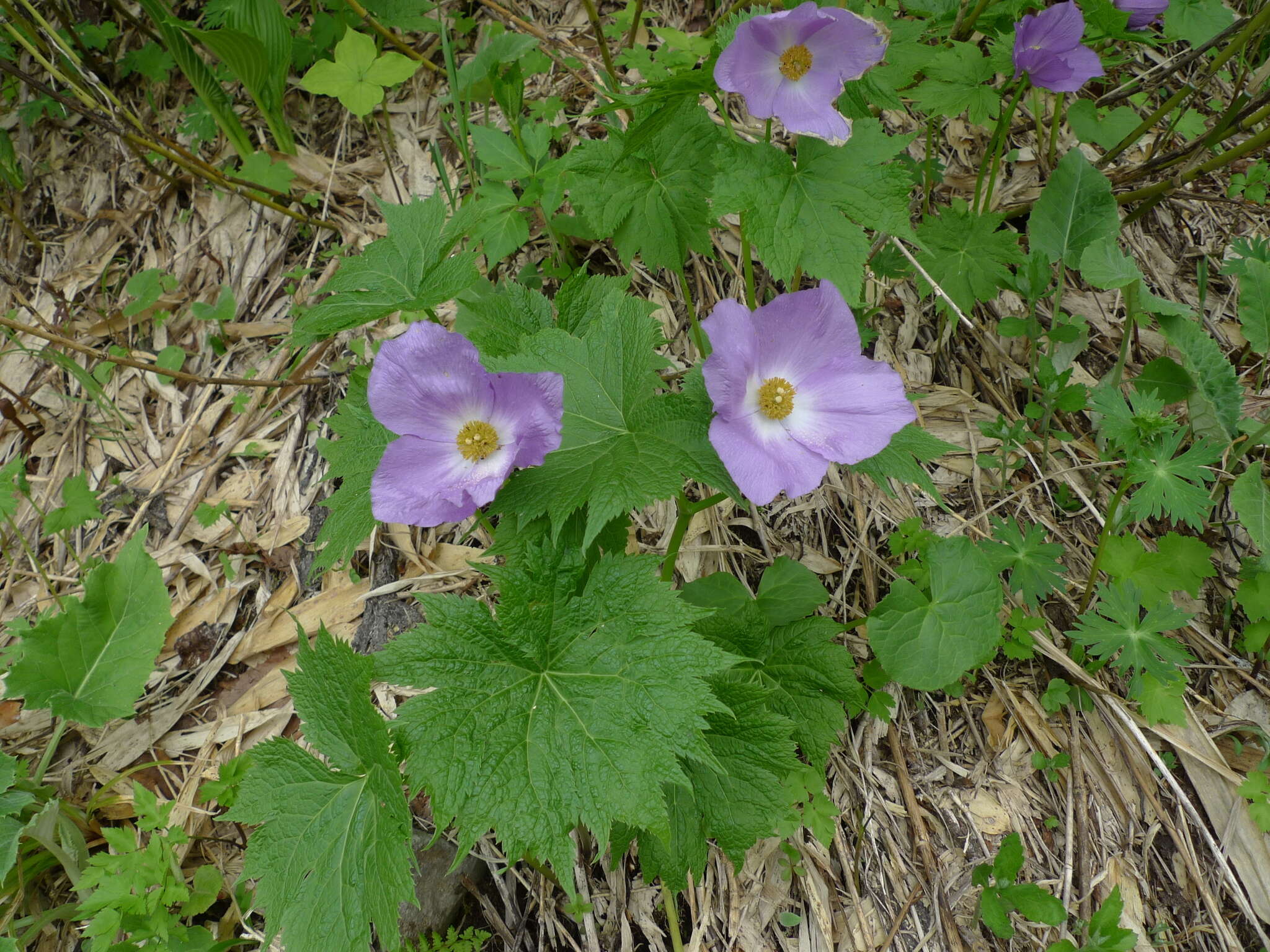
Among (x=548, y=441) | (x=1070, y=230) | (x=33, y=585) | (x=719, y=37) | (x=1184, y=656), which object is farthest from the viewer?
(x=33, y=585)

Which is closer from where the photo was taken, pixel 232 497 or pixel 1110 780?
pixel 1110 780

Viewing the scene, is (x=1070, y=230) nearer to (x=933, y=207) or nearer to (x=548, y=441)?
(x=933, y=207)

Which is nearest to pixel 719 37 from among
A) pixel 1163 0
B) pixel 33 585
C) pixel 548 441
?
pixel 548 441

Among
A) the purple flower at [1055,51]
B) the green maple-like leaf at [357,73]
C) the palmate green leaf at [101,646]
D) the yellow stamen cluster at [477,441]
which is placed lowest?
the palmate green leaf at [101,646]

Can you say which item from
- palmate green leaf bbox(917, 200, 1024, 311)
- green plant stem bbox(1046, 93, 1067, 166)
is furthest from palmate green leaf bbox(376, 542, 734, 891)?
green plant stem bbox(1046, 93, 1067, 166)

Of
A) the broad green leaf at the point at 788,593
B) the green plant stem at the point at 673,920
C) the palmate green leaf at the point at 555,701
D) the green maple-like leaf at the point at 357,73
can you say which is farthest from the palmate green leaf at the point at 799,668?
the green maple-like leaf at the point at 357,73

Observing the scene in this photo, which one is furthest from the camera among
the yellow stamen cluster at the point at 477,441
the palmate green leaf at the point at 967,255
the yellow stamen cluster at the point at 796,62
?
the palmate green leaf at the point at 967,255

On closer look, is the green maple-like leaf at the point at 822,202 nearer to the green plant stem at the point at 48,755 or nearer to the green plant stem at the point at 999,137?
the green plant stem at the point at 999,137

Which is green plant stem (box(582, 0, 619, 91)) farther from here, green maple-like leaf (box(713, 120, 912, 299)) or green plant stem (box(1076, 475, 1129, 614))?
green plant stem (box(1076, 475, 1129, 614))
